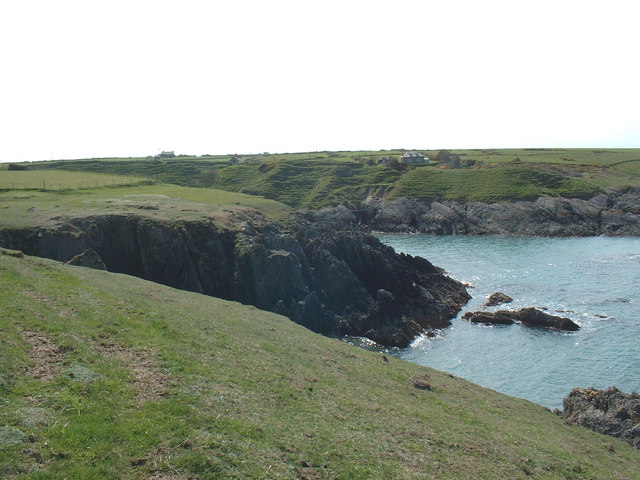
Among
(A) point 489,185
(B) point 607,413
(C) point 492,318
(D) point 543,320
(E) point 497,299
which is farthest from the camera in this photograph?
(A) point 489,185

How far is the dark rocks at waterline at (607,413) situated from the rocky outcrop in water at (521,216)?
Answer: 8785cm

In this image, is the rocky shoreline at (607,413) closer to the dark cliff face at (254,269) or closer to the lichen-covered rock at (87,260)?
the dark cliff face at (254,269)

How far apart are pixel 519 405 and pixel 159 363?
68.1ft

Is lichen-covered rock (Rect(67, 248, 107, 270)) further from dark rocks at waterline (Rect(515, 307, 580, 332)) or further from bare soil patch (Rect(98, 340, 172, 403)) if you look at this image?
dark rocks at waterline (Rect(515, 307, 580, 332))

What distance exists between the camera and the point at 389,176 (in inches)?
6009

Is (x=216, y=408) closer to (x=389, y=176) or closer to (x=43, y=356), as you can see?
(x=43, y=356)

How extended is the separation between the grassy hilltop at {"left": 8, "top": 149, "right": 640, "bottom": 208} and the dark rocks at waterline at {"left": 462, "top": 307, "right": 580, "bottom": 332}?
75939 mm

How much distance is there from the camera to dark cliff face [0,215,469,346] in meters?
51.0

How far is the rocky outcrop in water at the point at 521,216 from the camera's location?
382 feet

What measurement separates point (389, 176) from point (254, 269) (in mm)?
105618

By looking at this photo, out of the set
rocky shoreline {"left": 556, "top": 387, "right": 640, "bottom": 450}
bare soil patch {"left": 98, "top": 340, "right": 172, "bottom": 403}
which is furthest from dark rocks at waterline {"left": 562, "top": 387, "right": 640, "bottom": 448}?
bare soil patch {"left": 98, "top": 340, "right": 172, "bottom": 403}

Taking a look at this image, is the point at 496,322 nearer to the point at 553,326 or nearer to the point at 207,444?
the point at 553,326

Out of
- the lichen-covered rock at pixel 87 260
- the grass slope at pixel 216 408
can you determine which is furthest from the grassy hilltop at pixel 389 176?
the grass slope at pixel 216 408

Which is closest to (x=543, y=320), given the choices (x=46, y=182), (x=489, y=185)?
(x=46, y=182)
